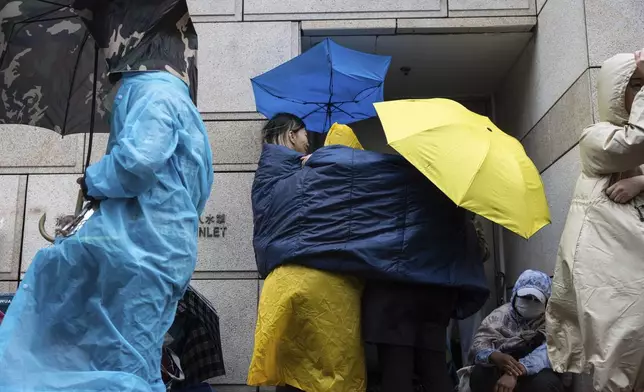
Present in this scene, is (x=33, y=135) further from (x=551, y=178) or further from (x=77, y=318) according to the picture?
(x=551, y=178)

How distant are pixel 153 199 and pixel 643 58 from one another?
7.42ft

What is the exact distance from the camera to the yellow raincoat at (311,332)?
373 cm

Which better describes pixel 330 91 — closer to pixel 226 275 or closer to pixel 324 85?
pixel 324 85

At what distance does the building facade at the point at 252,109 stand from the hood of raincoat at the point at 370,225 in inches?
56.0

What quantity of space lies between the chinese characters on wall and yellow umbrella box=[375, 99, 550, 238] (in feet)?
6.16

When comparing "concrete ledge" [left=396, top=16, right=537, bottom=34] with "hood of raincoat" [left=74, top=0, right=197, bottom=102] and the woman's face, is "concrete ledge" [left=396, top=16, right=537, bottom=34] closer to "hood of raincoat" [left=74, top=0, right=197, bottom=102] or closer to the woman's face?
the woman's face

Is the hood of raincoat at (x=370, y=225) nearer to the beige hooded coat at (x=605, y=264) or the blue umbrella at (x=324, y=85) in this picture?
the beige hooded coat at (x=605, y=264)

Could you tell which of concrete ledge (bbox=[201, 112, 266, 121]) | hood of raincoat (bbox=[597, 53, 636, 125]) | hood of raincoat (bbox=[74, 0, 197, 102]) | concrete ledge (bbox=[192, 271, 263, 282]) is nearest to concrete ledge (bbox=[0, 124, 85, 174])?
concrete ledge (bbox=[201, 112, 266, 121])

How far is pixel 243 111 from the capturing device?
5.61 m

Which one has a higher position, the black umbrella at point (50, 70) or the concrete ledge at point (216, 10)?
the concrete ledge at point (216, 10)

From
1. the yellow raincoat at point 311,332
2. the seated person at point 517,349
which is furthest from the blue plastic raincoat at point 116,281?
the seated person at point 517,349

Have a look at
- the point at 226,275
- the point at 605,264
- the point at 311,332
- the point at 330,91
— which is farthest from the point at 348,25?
the point at 605,264

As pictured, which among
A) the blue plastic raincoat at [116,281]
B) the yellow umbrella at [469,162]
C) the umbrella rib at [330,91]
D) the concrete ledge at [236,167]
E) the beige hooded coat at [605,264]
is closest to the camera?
the blue plastic raincoat at [116,281]

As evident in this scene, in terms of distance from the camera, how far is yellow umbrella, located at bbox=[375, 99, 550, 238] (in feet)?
11.9
